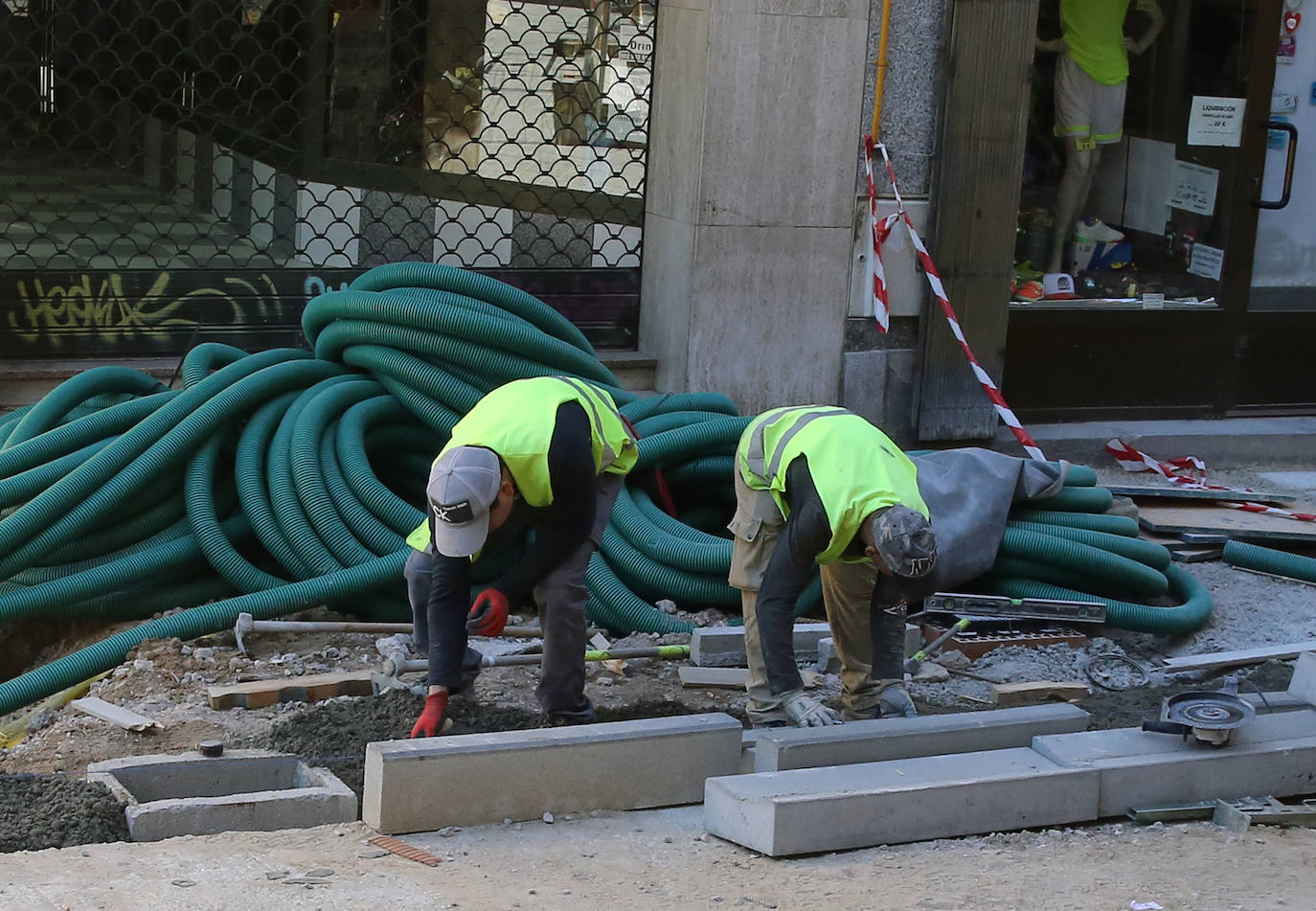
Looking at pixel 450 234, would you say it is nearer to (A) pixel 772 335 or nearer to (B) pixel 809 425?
(A) pixel 772 335

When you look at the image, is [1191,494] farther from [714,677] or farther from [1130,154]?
[714,677]

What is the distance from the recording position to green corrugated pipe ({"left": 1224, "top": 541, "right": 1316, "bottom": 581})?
22.2ft

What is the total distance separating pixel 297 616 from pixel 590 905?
243cm

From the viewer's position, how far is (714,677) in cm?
559

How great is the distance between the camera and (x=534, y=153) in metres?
7.84

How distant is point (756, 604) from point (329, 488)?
1827 millimetres

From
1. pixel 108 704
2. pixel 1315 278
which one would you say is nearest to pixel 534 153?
pixel 108 704

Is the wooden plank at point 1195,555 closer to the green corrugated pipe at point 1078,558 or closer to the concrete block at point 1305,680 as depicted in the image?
the green corrugated pipe at point 1078,558

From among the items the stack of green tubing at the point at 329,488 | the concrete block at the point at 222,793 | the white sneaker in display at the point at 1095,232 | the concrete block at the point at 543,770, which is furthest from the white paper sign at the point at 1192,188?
the concrete block at the point at 222,793

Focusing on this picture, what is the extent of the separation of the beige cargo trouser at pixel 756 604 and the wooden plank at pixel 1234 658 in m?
1.42

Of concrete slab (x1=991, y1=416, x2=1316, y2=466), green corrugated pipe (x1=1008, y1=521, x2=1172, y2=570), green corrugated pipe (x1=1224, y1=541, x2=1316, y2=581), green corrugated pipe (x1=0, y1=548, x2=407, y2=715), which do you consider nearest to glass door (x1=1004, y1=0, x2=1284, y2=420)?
concrete slab (x1=991, y1=416, x2=1316, y2=466)

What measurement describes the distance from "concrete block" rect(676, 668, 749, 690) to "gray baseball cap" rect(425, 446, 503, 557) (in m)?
1.44

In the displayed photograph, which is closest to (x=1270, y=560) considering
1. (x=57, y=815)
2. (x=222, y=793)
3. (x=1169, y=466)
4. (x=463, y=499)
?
(x=1169, y=466)

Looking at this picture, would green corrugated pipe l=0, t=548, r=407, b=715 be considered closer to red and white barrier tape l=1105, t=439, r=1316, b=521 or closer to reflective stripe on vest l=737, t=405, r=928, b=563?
reflective stripe on vest l=737, t=405, r=928, b=563
